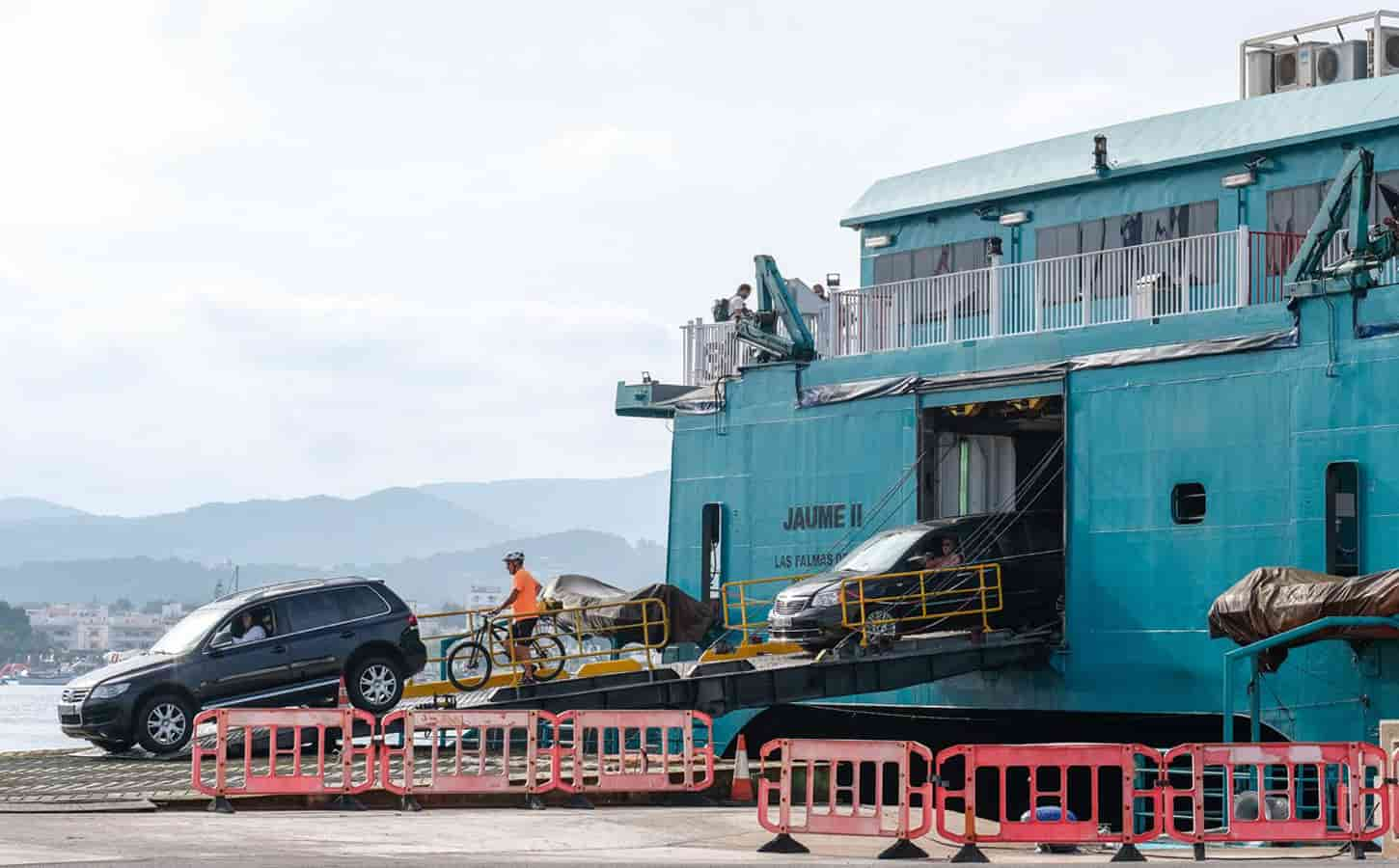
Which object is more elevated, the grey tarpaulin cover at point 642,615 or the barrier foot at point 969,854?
the grey tarpaulin cover at point 642,615

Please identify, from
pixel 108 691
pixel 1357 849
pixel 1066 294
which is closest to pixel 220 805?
pixel 108 691

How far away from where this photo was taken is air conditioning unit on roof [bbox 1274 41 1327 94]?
31969mm

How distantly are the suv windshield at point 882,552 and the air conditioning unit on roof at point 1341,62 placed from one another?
33.0 ft

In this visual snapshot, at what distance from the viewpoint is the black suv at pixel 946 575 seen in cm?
2633

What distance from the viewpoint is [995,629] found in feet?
88.1

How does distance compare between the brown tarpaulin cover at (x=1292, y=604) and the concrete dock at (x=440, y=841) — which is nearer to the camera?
the concrete dock at (x=440, y=841)

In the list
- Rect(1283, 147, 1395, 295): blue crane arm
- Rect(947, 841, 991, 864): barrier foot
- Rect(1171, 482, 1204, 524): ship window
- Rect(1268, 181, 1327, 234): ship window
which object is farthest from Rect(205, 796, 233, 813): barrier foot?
Rect(1268, 181, 1327, 234): ship window

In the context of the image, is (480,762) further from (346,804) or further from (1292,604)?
(1292,604)

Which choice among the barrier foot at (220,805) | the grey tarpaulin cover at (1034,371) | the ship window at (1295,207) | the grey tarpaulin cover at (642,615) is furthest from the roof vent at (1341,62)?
the barrier foot at (220,805)

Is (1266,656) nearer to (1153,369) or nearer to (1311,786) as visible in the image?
(1311,786)

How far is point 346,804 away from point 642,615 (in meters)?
12.9

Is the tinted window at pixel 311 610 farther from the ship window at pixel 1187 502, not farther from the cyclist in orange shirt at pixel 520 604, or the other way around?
the ship window at pixel 1187 502

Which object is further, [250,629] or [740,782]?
[250,629]

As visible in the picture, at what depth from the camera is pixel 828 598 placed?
86.1 ft
